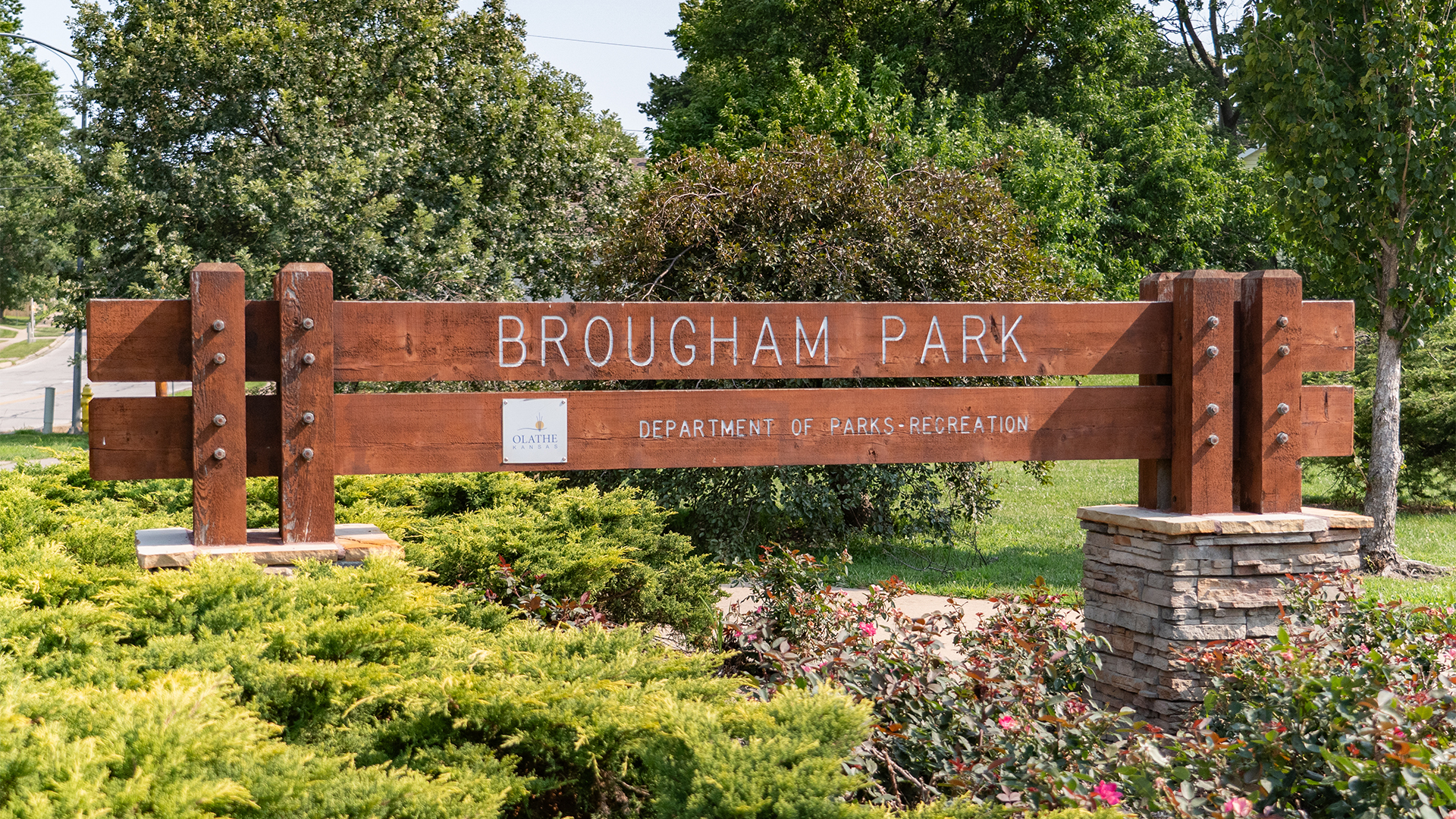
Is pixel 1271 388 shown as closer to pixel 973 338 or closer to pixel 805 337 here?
pixel 973 338

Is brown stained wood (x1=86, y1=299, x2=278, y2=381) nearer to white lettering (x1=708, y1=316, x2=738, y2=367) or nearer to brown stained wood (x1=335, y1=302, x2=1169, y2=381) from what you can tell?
brown stained wood (x1=335, y1=302, x2=1169, y2=381)

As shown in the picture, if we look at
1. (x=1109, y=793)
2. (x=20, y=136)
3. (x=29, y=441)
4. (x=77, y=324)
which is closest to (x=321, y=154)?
(x=77, y=324)

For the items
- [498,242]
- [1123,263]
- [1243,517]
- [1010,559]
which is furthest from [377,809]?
[1123,263]

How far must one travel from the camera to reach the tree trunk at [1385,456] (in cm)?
846

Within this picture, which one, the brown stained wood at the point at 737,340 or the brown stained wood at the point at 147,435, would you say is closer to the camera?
the brown stained wood at the point at 147,435

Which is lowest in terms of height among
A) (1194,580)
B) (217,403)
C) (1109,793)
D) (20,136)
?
(1109,793)

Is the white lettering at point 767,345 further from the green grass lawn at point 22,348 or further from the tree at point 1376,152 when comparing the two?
the green grass lawn at point 22,348

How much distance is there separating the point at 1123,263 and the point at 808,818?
19.5 m

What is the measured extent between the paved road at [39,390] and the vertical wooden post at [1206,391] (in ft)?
62.9

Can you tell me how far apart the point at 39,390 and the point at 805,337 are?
3786cm

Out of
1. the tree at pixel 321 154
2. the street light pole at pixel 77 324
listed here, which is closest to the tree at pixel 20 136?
the street light pole at pixel 77 324

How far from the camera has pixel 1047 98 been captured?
23500 millimetres

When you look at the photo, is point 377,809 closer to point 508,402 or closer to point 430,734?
point 430,734

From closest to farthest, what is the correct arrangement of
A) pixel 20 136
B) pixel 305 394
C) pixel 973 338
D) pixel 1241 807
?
pixel 1241 807, pixel 305 394, pixel 973 338, pixel 20 136
